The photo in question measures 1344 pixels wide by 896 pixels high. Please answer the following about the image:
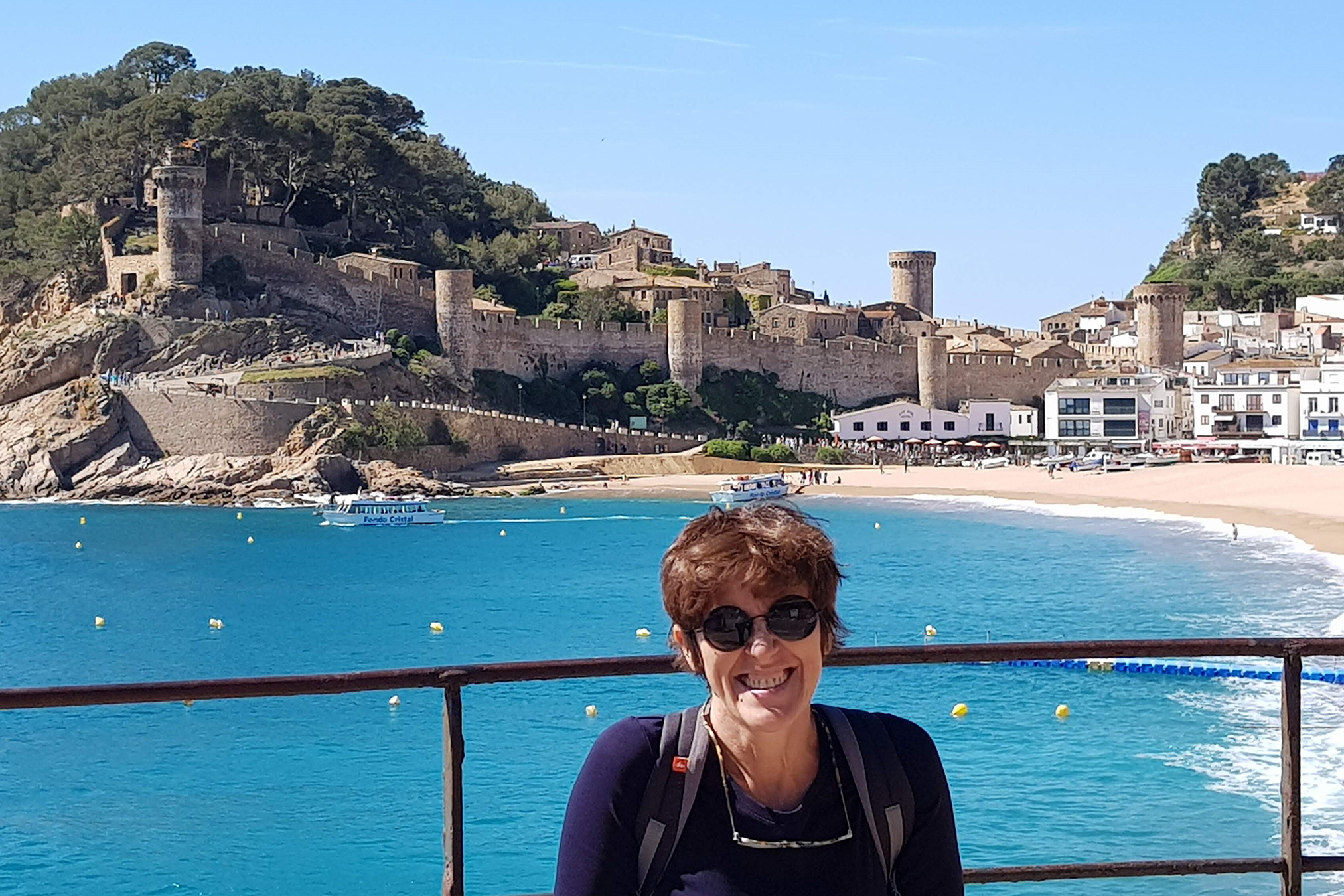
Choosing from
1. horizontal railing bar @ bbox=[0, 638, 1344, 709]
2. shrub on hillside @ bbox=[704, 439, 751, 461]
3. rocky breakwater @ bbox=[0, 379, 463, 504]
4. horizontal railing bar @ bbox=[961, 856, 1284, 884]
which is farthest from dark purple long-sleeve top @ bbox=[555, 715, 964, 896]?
shrub on hillside @ bbox=[704, 439, 751, 461]

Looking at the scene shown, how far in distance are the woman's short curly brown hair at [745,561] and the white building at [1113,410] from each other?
50.3 meters

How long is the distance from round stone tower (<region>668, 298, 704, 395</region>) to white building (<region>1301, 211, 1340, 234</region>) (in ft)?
169

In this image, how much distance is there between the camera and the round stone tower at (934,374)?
54531 millimetres

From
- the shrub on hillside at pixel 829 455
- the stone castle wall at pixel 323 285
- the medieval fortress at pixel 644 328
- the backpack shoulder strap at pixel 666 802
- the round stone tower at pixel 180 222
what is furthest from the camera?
the shrub on hillside at pixel 829 455

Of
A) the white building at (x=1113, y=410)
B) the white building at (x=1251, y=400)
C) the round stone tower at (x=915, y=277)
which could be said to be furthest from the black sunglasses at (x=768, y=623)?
the round stone tower at (x=915, y=277)

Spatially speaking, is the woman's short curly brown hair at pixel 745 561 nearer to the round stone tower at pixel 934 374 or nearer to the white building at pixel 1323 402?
the white building at pixel 1323 402

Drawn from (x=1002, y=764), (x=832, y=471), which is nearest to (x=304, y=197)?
(x=832, y=471)

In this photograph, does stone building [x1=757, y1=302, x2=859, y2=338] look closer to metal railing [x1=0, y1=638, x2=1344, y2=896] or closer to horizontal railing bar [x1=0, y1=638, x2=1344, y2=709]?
metal railing [x1=0, y1=638, x2=1344, y2=896]

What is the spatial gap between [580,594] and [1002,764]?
45.5 ft

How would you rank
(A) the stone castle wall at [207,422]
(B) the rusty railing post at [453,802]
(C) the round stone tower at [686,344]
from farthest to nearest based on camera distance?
(C) the round stone tower at [686,344], (A) the stone castle wall at [207,422], (B) the rusty railing post at [453,802]

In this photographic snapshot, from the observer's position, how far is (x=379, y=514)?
129 feet

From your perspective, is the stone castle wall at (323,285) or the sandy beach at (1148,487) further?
the stone castle wall at (323,285)

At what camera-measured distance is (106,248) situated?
48.0 metres

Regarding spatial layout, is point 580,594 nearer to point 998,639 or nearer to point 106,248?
point 998,639
